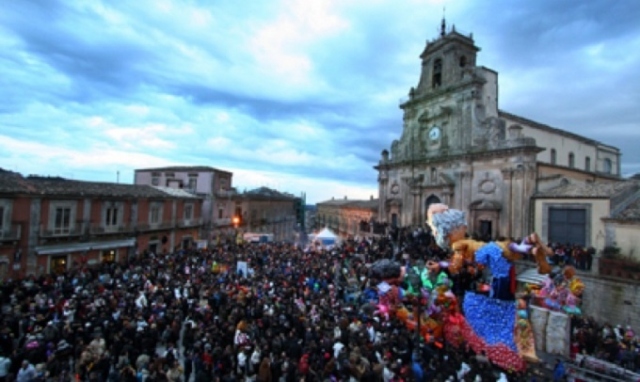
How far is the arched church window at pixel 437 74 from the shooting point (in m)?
28.5

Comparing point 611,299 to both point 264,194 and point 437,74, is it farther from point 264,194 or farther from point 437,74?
point 264,194

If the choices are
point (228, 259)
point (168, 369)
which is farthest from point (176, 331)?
point (228, 259)

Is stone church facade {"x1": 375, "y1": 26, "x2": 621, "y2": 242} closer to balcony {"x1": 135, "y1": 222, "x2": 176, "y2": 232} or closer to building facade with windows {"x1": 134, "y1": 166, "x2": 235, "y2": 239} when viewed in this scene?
building facade with windows {"x1": 134, "y1": 166, "x2": 235, "y2": 239}

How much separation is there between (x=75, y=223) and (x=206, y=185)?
16.1m

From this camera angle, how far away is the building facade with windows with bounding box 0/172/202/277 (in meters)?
17.6

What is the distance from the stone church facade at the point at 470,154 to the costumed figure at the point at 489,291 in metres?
14.1

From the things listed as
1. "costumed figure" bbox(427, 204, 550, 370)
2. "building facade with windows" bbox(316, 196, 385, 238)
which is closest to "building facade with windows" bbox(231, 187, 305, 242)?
"building facade with windows" bbox(316, 196, 385, 238)

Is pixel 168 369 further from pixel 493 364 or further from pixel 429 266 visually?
pixel 493 364

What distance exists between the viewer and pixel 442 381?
7664 millimetres

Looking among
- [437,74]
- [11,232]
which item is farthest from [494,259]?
[437,74]

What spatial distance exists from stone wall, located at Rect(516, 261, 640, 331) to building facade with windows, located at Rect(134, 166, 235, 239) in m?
31.2

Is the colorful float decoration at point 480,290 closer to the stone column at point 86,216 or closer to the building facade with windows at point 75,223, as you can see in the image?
the building facade with windows at point 75,223

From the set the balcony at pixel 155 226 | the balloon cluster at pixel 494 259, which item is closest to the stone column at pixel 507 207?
the balloon cluster at pixel 494 259

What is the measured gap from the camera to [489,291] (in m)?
9.01
